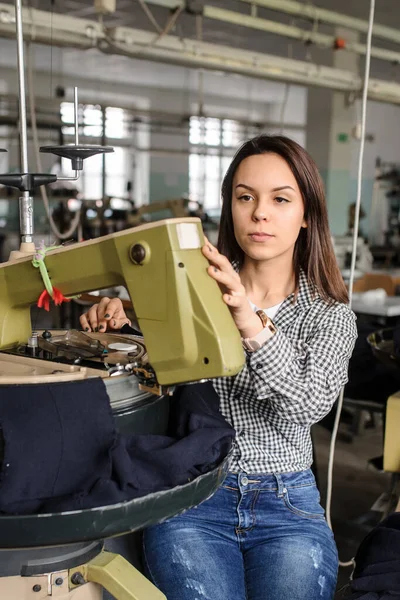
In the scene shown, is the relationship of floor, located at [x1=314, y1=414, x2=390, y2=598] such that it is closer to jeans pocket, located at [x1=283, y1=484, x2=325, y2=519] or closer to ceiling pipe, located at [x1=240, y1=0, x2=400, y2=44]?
jeans pocket, located at [x1=283, y1=484, x2=325, y2=519]

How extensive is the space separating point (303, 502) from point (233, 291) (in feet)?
1.74

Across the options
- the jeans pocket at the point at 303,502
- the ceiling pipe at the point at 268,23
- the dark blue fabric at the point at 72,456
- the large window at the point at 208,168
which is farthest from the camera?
the large window at the point at 208,168

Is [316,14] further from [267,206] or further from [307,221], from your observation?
[267,206]

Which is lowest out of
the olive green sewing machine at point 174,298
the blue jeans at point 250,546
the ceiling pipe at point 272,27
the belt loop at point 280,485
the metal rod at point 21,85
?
the blue jeans at point 250,546

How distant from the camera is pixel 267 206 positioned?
1308 millimetres

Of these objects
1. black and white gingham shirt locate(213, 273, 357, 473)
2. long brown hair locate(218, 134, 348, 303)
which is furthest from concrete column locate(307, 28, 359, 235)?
black and white gingham shirt locate(213, 273, 357, 473)

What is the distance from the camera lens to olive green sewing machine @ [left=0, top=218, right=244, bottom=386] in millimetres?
944

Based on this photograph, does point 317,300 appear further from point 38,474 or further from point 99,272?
point 38,474

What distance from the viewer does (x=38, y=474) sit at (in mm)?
858

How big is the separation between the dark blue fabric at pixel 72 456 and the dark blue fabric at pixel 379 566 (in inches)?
15.4

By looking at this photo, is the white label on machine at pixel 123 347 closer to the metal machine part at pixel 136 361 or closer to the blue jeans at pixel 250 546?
the metal machine part at pixel 136 361

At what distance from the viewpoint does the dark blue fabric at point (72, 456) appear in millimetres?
848

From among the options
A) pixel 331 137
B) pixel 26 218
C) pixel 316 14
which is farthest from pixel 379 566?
pixel 331 137

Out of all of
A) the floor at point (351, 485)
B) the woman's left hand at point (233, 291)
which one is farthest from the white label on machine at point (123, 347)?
the floor at point (351, 485)
